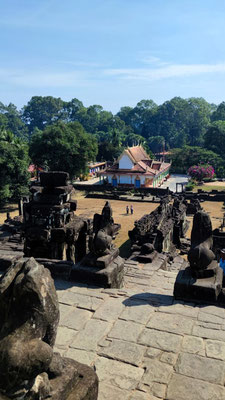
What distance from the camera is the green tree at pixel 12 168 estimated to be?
96.1 feet

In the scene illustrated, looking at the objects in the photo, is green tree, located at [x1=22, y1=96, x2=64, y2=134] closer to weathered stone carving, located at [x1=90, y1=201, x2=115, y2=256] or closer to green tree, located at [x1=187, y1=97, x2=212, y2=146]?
green tree, located at [x1=187, y1=97, x2=212, y2=146]

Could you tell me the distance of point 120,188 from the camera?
42219 mm

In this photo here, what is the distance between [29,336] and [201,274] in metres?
4.58

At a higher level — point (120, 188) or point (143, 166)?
point (143, 166)

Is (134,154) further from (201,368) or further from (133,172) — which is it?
(201,368)

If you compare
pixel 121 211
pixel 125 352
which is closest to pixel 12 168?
pixel 121 211

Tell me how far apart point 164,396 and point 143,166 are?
41.4 metres

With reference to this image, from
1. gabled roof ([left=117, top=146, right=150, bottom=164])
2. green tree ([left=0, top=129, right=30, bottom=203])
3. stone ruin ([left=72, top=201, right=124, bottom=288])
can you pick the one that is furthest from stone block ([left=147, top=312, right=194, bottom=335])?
gabled roof ([left=117, top=146, right=150, bottom=164])

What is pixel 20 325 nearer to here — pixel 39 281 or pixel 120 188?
pixel 39 281

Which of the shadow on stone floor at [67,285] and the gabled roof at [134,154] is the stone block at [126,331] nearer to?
the shadow on stone floor at [67,285]

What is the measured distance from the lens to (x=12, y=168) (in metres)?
29.5

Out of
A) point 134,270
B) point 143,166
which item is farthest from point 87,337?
point 143,166

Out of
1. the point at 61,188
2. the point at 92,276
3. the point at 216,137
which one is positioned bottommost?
the point at 92,276

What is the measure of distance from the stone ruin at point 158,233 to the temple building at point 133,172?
19.5m
